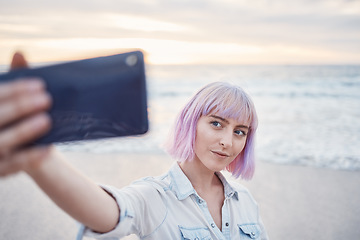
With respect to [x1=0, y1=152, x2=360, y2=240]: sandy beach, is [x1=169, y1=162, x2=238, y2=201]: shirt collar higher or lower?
higher

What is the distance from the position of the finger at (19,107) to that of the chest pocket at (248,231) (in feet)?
5.18

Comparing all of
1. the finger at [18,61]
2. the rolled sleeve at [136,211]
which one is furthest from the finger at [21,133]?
the rolled sleeve at [136,211]

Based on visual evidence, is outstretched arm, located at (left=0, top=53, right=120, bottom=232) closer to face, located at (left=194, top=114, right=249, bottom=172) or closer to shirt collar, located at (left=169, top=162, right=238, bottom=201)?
shirt collar, located at (left=169, top=162, right=238, bottom=201)

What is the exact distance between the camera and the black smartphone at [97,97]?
0.73m

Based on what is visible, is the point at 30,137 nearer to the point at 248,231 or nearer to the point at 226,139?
the point at 226,139

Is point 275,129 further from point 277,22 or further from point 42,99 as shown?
point 277,22

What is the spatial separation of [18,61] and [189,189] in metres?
1.27

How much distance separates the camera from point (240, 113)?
6.14ft

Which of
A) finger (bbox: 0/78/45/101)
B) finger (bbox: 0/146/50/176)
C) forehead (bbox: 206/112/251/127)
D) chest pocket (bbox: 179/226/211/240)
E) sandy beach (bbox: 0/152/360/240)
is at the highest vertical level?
finger (bbox: 0/78/45/101)

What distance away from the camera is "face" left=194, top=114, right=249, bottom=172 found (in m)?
1.86

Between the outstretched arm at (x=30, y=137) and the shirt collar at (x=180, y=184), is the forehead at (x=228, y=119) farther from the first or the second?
the outstretched arm at (x=30, y=137)

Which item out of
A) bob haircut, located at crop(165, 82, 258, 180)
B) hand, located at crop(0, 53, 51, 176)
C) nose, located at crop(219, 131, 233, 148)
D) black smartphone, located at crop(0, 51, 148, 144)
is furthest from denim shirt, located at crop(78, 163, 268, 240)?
hand, located at crop(0, 53, 51, 176)

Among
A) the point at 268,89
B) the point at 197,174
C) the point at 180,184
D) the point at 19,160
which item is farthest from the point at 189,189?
the point at 268,89

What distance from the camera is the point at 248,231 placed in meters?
1.92
